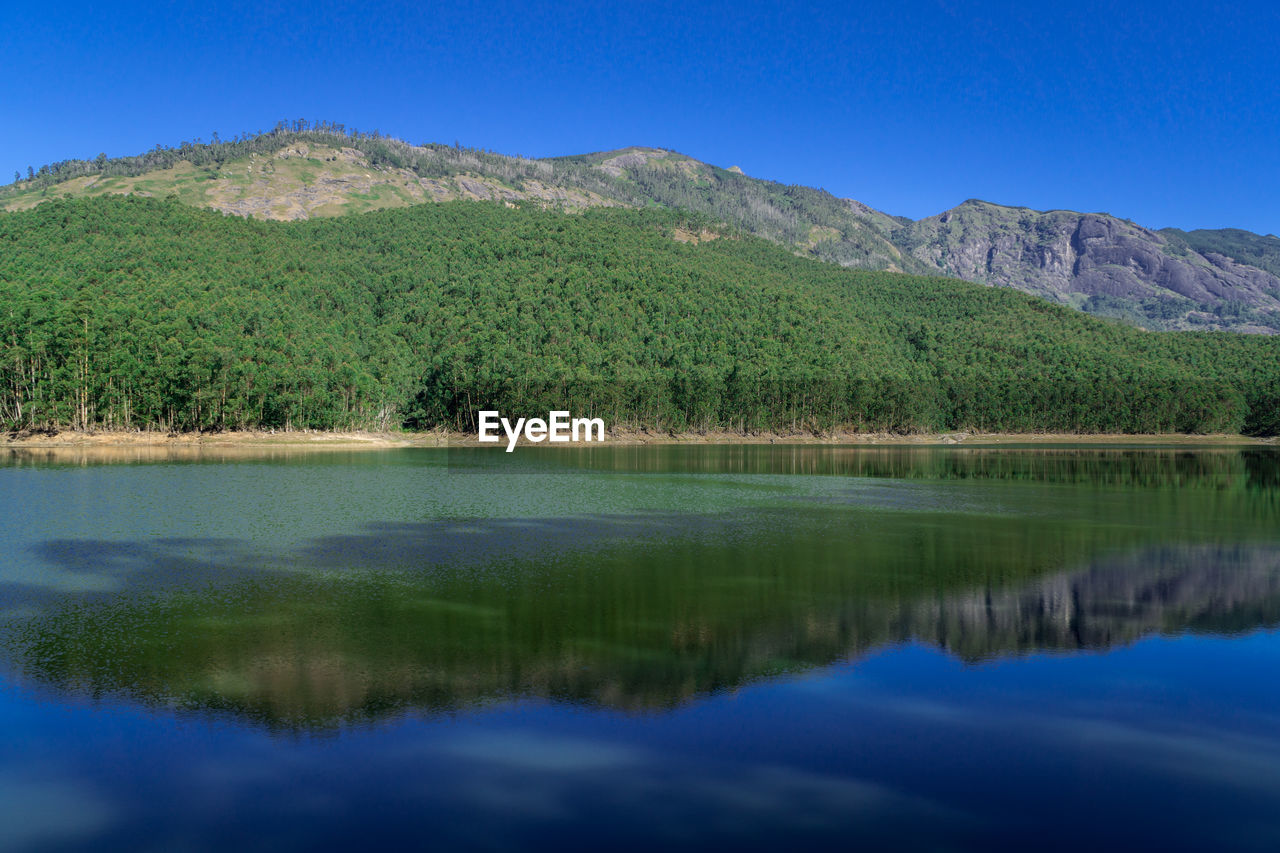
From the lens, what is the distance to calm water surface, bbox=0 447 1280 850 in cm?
996

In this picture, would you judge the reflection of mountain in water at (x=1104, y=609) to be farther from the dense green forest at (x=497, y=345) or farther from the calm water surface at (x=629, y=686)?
the dense green forest at (x=497, y=345)

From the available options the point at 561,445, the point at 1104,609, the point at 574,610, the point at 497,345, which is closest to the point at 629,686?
the point at 574,610

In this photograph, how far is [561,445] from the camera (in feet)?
360

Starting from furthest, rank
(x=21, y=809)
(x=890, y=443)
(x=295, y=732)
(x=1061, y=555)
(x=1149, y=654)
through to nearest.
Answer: (x=890, y=443) < (x=1061, y=555) < (x=1149, y=654) < (x=295, y=732) < (x=21, y=809)

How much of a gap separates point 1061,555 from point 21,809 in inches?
1072

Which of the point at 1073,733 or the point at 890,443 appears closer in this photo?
the point at 1073,733

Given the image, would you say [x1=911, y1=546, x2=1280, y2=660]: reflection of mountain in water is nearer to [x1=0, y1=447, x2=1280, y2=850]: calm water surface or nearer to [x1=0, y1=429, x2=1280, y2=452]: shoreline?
[x1=0, y1=447, x2=1280, y2=850]: calm water surface

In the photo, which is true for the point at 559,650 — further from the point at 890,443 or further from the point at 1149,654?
the point at 890,443

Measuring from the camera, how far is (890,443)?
439 feet

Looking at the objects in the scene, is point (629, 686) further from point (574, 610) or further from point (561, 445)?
point (561, 445)

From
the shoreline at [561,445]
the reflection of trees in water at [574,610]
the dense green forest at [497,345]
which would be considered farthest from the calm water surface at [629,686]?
the dense green forest at [497,345]

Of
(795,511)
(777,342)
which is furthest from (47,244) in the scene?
(795,511)

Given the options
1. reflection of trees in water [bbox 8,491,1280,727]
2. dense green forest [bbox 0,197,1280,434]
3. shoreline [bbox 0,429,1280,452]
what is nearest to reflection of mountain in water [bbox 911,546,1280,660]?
reflection of trees in water [bbox 8,491,1280,727]

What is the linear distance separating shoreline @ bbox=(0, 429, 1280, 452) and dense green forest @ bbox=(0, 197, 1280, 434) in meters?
2.15
